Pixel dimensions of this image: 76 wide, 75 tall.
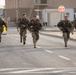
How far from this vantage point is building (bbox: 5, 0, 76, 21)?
98188mm

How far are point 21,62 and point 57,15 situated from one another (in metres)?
68.2

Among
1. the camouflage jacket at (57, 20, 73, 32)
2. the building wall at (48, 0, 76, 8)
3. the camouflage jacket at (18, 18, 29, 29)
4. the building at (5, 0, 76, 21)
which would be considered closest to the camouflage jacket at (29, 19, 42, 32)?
the camouflage jacket at (57, 20, 73, 32)

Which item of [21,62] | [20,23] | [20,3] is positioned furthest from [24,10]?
[21,62]

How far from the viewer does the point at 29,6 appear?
101562 mm

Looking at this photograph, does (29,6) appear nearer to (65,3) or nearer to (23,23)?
(65,3)

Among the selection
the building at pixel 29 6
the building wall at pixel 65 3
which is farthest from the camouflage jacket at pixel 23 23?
the building wall at pixel 65 3

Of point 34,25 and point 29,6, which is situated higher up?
point 29,6

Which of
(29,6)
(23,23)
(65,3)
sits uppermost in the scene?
(65,3)

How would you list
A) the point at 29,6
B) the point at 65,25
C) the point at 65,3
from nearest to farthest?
the point at 65,25 < the point at 65,3 < the point at 29,6

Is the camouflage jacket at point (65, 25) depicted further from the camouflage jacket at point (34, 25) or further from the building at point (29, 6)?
the building at point (29, 6)

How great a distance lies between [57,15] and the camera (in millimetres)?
82875

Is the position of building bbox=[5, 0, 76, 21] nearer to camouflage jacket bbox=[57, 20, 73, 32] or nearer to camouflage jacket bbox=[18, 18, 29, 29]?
camouflage jacket bbox=[18, 18, 29, 29]

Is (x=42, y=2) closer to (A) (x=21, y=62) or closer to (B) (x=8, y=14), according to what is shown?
(B) (x=8, y=14)

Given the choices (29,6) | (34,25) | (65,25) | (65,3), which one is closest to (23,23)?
(34,25)
